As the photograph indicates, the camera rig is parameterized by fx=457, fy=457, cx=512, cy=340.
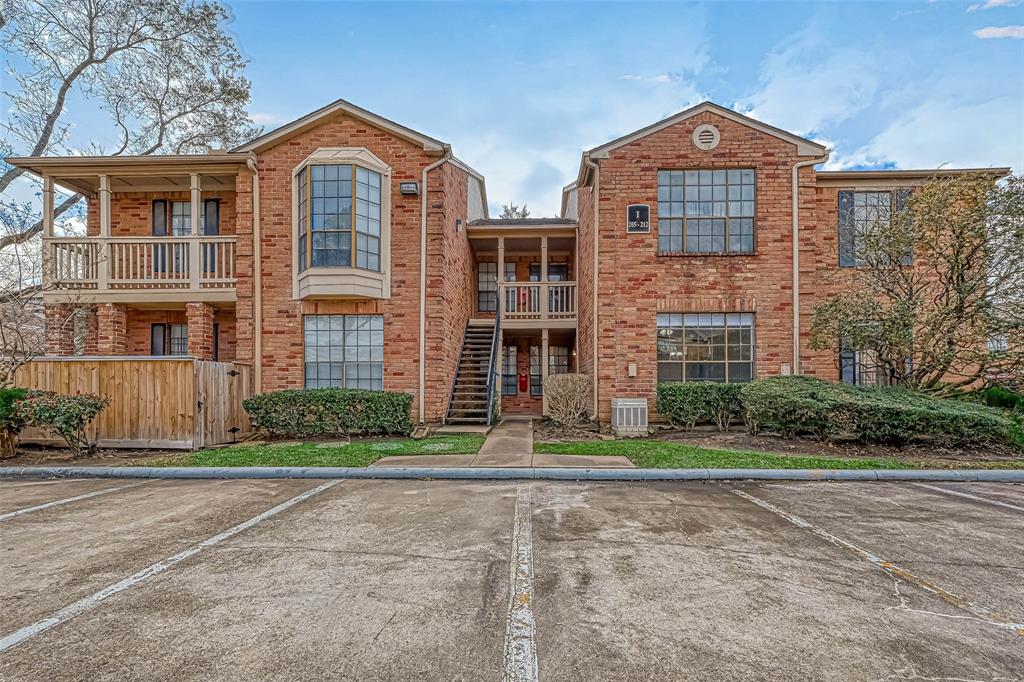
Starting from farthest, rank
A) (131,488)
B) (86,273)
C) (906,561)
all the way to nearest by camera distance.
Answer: (86,273), (131,488), (906,561)

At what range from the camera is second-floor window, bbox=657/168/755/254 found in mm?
10875

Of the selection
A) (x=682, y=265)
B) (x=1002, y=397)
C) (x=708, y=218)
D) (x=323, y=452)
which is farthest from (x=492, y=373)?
(x=1002, y=397)

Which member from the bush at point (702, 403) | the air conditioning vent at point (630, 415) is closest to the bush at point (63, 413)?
the air conditioning vent at point (630, 415)

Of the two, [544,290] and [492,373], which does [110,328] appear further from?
[544,290]

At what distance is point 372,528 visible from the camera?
4.45m

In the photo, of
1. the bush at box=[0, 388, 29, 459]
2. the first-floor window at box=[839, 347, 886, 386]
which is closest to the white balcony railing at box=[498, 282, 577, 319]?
the first-floor window at box=[839, 347, 886, 386]

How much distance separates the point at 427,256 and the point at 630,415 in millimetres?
5982

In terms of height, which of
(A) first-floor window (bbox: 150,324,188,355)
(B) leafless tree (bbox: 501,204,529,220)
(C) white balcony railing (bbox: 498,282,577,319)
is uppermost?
(B) leafless tree (bbox: 501,204,529,220)

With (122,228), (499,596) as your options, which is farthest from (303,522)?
(122,228)

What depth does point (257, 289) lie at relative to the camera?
10922mm

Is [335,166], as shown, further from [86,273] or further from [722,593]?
[722,593]

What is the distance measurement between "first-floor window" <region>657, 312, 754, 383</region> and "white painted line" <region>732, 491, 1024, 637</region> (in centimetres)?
607

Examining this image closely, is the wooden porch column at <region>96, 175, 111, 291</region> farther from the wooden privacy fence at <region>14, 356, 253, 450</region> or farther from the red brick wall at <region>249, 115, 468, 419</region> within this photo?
the red brick wall at <region>249, 115, 468, 419</region>

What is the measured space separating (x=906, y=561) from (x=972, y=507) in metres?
2.66
